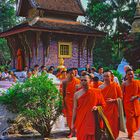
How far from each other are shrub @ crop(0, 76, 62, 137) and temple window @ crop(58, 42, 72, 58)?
13565 millimetres

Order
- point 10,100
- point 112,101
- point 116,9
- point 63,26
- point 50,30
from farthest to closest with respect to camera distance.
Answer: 1. point 116,9
2. point 63,26
3. point 50,30
4. point 10,100
5. point 112,101

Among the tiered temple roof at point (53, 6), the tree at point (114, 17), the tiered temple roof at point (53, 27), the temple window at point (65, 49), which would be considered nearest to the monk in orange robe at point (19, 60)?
the tiered temple roof at point (53, 27)

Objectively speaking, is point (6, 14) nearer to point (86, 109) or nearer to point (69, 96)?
point (69, 96)

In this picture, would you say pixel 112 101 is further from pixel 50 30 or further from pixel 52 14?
pixel 52 14

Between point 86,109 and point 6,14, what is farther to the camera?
point 6,14

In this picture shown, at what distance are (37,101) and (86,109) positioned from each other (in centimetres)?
260

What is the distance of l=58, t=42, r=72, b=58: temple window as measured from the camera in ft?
73.1

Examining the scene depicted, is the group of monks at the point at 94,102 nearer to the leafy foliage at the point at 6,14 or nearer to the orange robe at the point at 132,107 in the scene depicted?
the orange robe at the point at 132,107

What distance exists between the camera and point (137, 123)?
8.71m

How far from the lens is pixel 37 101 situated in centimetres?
853

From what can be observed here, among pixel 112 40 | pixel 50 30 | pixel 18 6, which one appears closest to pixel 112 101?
pixel 50 30

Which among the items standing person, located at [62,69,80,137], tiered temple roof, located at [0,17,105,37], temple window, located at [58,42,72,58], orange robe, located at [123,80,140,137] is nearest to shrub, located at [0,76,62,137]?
standing person, located at [62,69,80,137]

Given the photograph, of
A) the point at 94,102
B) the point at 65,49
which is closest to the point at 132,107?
the point at 94,102

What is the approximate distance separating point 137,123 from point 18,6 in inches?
690
